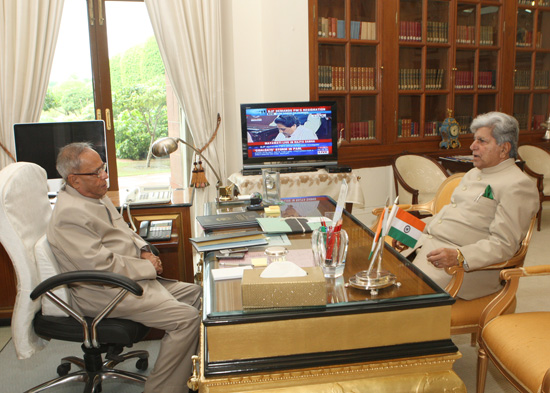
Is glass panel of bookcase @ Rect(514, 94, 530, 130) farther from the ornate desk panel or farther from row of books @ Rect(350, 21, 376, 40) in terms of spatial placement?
the ornate desk panel

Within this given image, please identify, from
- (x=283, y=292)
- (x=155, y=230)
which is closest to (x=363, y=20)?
(x=155, y=230)

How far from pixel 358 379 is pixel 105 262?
119cm

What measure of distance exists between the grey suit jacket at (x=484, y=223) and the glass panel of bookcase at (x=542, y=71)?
4.14 meters

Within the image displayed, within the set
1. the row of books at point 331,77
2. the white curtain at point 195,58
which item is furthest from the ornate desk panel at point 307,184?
the row of books at point 331,77

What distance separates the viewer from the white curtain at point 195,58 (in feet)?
14.7

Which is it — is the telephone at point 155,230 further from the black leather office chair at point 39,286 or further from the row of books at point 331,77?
→ the row of books at point 331,77

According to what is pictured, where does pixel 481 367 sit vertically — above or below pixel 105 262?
below

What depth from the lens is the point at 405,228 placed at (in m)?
1.69

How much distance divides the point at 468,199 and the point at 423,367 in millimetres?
1296

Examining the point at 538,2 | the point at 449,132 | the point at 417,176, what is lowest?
the point at 417,176

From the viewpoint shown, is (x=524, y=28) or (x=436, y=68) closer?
(x=436, y=68)

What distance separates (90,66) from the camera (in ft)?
14.8

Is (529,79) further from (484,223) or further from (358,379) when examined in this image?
(358,379)

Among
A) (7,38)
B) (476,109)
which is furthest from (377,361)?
(476,109)
